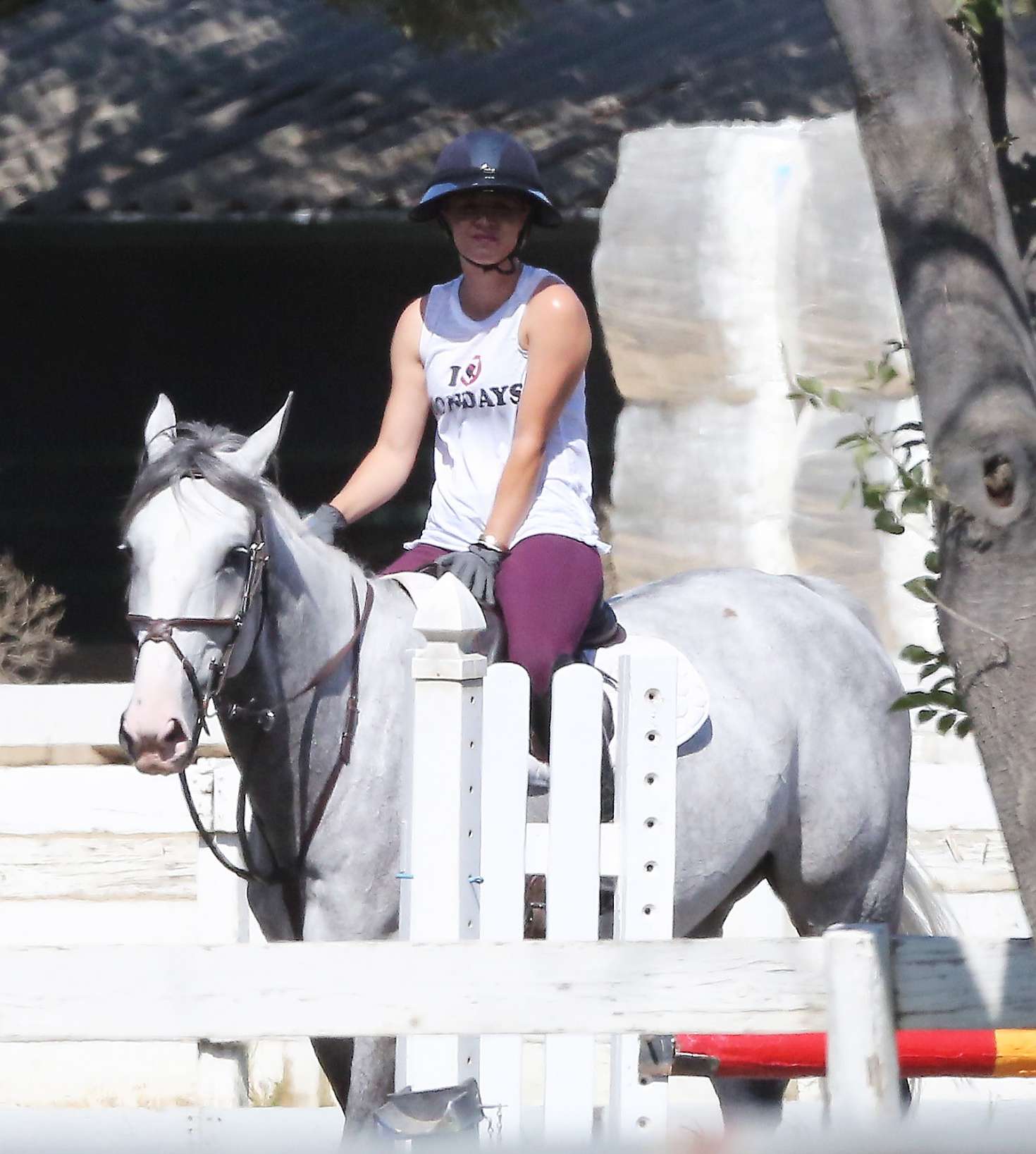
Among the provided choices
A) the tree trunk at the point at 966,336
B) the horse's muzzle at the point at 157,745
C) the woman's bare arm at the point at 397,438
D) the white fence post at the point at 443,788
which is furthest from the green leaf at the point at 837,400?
the woman's bare arm at the point at 397,438

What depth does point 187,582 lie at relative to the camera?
11.5 feet

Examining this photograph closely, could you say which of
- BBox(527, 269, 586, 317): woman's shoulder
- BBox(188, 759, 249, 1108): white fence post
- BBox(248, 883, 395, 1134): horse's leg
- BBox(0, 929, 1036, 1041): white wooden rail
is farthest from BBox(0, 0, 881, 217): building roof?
BBox(0, 929, 1036, 1041): white wooden rail

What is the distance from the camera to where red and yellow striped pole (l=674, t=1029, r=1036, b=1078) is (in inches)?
143

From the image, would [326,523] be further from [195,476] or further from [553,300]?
[553,300]

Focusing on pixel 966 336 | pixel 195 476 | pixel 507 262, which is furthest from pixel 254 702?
pixel 966 336

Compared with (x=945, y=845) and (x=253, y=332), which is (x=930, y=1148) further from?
(x=253, y=332)

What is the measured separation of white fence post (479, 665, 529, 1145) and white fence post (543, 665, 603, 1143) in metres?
0.07

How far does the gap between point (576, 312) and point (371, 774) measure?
1051 mm

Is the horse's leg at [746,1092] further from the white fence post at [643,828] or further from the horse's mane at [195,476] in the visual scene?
the horse's mane at [195,476]

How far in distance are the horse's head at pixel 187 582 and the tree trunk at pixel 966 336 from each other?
167 cm

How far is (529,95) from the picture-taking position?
10.4 metres

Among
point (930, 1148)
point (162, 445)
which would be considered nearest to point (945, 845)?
point (162, 445)

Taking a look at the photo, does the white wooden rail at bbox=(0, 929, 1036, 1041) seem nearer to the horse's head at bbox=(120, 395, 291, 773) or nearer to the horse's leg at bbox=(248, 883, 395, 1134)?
the horse's head at bbox=(120, 395, 291, 773)

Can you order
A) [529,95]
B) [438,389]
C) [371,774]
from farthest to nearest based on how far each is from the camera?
1. [529,95]
2. [438,389]
3. [371,774]
